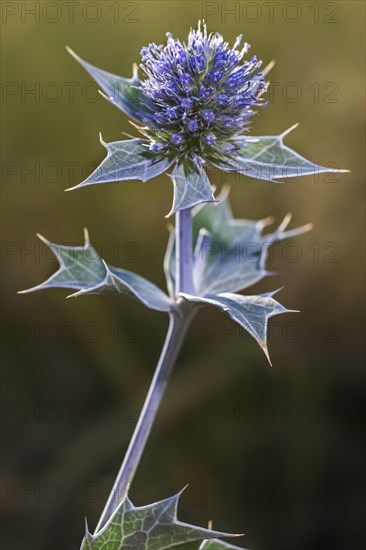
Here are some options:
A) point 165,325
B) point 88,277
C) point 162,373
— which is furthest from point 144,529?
point 165,325


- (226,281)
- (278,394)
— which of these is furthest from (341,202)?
(226,281)

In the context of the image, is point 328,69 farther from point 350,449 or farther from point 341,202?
point 350,449

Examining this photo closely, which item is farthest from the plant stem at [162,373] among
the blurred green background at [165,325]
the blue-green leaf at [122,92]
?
the blurred green background at [165,325]

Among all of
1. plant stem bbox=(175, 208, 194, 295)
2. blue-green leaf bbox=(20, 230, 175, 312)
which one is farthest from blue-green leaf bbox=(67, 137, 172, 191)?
blue-green leaf bbox=(20, 230, 175, 312)

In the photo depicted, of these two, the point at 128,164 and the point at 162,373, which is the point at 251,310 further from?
the point at 128,164

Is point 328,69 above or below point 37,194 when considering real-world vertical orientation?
above
